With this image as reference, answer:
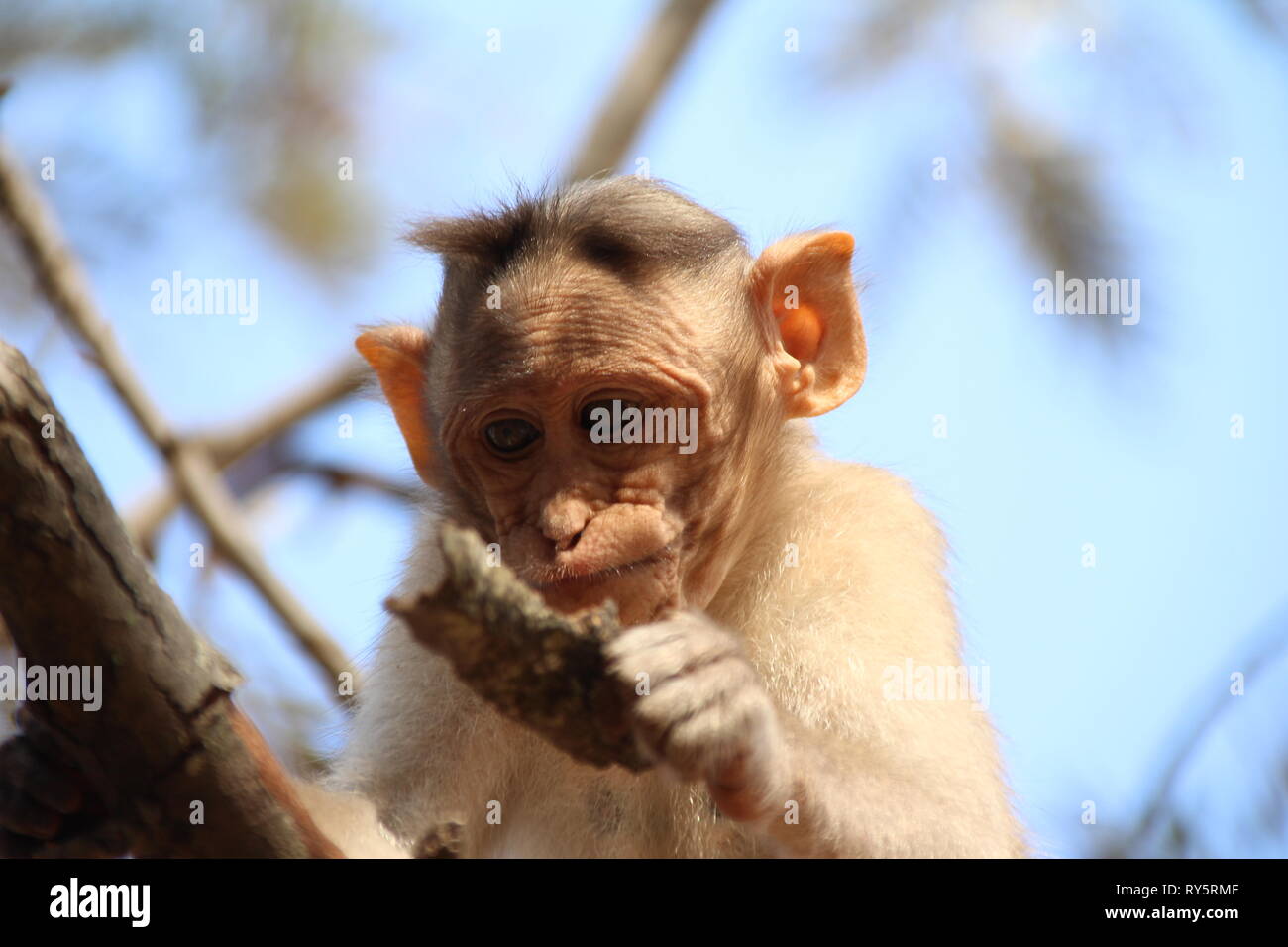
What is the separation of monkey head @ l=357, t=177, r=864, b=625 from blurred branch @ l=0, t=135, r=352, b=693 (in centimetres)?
251

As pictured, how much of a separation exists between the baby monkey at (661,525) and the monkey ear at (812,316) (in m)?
0.01

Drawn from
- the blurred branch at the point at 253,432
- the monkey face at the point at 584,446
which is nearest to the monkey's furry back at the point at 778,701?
the monkey face at the point at 584,446

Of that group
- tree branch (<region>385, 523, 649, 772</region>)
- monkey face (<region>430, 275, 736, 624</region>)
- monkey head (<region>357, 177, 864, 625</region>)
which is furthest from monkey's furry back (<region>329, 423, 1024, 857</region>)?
tree branch (<region>385, 523, 649, 772</region>)

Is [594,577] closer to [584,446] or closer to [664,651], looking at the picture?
[584,446]

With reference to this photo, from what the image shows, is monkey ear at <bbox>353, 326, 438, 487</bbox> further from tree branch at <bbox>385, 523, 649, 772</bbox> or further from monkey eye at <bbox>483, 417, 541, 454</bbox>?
tree branch at <bbox>385, 523, 649, 772</bbox>

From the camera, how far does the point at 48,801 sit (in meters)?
4.25

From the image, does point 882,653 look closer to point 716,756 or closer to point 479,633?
point 716,756

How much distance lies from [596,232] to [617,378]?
76cm

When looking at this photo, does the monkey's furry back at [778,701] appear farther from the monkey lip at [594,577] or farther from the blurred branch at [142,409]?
the blurred branch at [142,409]

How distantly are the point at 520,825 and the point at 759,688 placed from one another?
2.15 meters

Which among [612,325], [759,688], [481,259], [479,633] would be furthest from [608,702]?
[481,259]

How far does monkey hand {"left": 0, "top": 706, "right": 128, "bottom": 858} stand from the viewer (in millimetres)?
4242
